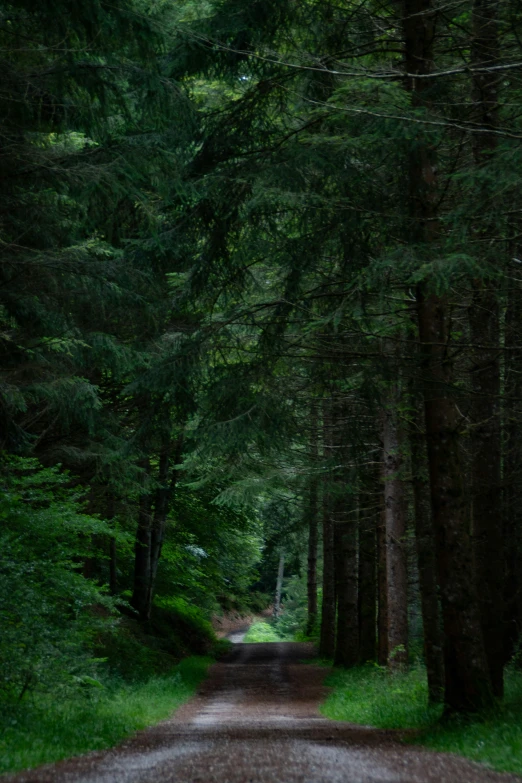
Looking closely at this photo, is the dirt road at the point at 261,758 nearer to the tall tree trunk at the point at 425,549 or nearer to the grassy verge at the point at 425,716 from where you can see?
the grassy verge at the point at 425,716

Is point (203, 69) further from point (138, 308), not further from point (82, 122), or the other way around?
point (138, 308)

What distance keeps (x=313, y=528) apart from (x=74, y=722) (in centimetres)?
2226

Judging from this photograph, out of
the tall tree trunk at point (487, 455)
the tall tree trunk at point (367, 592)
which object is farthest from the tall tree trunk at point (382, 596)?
the tall tree trunk at point (487, 455)

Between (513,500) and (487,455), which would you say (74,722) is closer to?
(487,455)

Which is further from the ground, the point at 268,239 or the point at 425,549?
the point at 268,239

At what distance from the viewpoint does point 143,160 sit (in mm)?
10414

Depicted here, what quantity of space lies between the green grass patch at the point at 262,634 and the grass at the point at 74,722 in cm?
3616

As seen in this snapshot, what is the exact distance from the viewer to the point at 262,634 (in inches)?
2108

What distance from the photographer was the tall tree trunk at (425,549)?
Answer: 1290 cm

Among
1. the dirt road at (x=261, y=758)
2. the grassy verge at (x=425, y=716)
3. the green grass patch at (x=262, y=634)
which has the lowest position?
the dirt road at (x=261, y=758)

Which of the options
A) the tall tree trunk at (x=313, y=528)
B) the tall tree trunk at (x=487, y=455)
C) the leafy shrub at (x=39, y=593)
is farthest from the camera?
the tall tree trunk at (x=313, y=528)

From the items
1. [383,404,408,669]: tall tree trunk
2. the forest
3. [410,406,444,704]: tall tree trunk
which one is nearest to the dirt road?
the forest

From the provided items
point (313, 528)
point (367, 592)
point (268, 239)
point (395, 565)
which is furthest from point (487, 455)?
point (313, 528)

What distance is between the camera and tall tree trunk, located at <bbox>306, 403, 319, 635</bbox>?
17.5m
